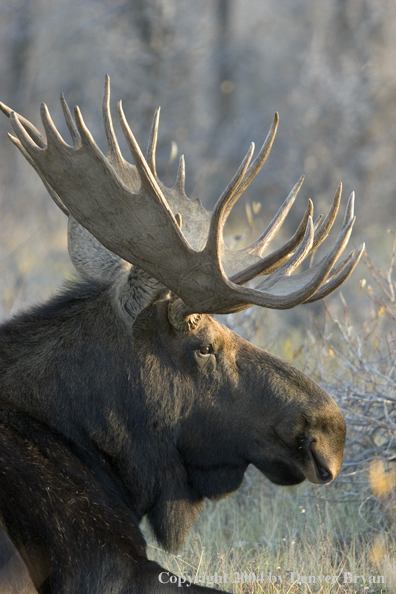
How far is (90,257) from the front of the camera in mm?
3850

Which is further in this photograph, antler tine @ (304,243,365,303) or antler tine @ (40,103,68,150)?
antler tine @ (304,243,365,303)

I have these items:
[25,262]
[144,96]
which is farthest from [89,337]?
[144,96]

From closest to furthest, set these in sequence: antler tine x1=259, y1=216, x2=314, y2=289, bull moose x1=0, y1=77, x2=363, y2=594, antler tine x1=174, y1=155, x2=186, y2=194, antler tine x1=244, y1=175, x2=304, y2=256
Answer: bull moose x1=0, y1=77, x2=363, y2=594 → antler tine x1=259, y1=216, x2=314, y2=289 → antler tine x1=244, y1=175, x2=304, y2=256 → antler tine x1=174, y1=155, x2=186, y2=194

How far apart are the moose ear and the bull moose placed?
0.19 meters

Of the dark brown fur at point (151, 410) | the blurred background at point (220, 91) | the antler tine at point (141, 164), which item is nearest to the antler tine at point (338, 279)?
the dark brown fur at point (151, 410)

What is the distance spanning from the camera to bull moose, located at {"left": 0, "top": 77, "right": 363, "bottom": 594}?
2.85 metres

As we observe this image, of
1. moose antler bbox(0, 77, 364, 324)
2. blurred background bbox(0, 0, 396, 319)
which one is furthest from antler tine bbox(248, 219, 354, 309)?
blurred background bbox(0, 0, 396, 319)

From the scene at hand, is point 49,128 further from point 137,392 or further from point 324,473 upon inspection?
point 324,473

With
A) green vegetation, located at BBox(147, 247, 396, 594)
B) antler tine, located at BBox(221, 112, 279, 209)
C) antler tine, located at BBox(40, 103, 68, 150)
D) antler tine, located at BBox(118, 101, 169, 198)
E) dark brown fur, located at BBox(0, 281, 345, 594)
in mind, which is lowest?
green vegetation, located at BBox(147, 247, 396, 594)

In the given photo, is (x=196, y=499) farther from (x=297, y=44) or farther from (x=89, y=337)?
(x=297, y=44)

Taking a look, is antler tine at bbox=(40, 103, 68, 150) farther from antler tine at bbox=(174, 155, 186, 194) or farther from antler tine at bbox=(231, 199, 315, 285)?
antler tine at bbox=(174, 155, 186, 194)

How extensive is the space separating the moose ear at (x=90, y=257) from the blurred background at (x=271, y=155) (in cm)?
139

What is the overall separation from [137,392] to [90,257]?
912mm

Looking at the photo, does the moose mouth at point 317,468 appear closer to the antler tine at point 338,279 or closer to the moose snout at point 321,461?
the moose snout at point 321,461
